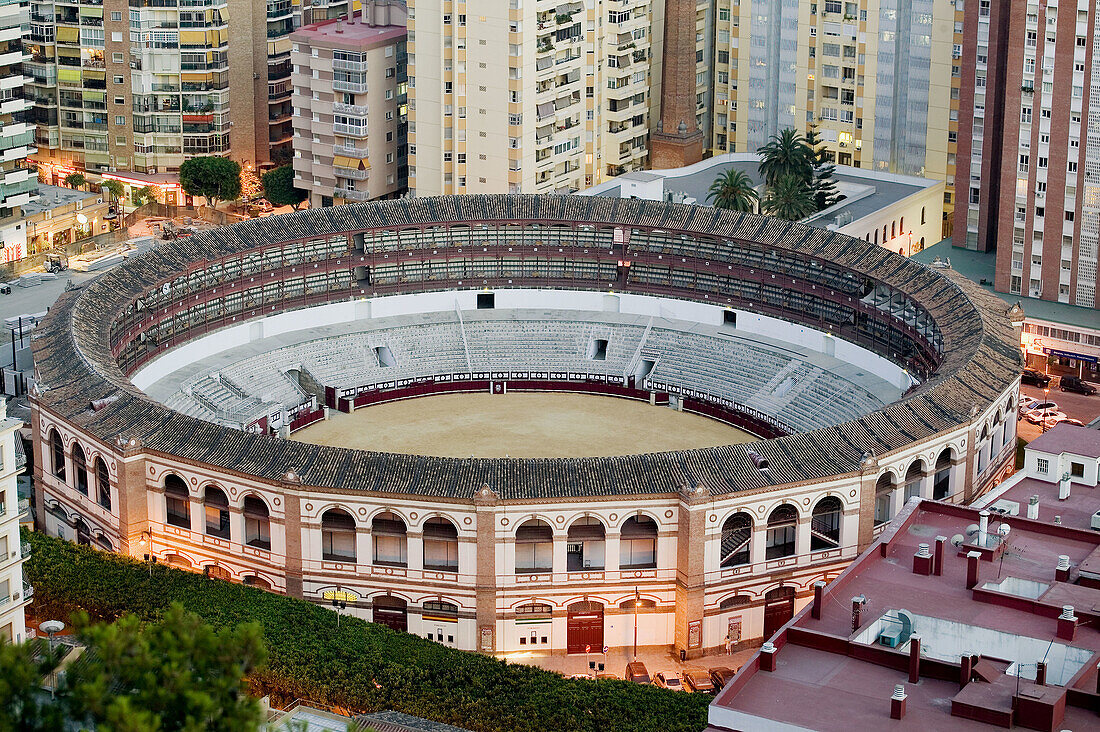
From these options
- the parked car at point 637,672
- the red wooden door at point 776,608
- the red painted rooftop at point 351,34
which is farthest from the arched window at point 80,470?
the red painted rooftop at point 351,34

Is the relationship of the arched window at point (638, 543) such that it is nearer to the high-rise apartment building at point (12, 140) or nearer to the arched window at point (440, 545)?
the arched window at point (440, 545)

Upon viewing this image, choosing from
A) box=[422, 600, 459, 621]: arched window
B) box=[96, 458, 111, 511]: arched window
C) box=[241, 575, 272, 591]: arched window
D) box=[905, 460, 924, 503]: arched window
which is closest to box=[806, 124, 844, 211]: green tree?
box=[905, 460, 924, 503]: arched window

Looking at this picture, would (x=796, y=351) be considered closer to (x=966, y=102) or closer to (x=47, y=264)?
(x=966, y=102)

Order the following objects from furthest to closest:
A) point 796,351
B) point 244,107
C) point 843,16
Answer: point 244,107 → point 843,16 → point 796,351

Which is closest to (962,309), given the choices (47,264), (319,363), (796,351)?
(796,351)

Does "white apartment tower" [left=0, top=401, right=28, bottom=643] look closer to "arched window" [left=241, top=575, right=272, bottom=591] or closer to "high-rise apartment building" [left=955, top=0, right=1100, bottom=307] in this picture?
"arched window" [left=241, top=575, right=272, bottom=591]

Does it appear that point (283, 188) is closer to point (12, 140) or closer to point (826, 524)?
point (12, 140)

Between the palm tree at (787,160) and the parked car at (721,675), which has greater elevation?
the palm tree at (787,160)
